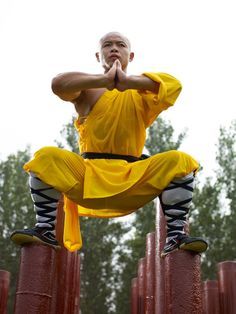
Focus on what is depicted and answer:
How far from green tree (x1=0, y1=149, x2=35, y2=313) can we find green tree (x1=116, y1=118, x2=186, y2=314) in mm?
2841

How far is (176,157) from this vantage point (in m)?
2.68

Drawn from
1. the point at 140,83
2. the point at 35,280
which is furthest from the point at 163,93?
the point at 35,280

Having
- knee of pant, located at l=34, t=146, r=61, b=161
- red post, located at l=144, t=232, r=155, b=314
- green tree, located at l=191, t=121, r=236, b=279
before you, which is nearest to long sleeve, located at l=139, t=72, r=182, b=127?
knee of pant, located at l=34, t=146, r=61, b=161

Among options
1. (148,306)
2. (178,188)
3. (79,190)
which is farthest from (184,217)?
(148,306)

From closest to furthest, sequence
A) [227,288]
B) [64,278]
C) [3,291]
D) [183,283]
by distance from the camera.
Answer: [183,283] < [64,278] < [227,288] < [3,291]

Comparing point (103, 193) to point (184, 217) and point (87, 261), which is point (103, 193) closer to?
point (184, 217)

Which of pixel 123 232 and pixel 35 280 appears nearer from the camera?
pixel 35 280

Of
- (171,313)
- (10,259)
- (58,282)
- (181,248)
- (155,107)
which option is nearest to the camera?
(171,313)

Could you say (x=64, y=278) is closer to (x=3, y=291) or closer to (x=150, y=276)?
(x=150, y=276)

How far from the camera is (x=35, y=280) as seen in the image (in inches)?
98.3

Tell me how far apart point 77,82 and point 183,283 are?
1.19 meters

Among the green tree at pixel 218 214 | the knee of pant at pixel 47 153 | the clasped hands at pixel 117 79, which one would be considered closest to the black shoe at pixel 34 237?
the knee of pant at pixel 47 153

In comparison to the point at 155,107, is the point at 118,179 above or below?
below

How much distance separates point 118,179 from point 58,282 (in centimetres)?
106
